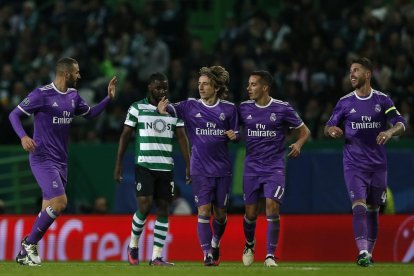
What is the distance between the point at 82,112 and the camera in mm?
16438

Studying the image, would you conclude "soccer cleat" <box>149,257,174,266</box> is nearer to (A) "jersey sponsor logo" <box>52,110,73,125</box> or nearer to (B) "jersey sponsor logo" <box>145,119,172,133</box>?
(B) "jersey sponsor logo" <box>145,119,172,133</box>

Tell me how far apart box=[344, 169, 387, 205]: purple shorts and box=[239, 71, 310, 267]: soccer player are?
0.81m

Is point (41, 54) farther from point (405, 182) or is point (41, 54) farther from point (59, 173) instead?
point (59, 173)

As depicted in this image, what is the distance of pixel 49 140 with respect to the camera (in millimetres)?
15859

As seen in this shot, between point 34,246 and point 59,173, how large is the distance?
0.97m

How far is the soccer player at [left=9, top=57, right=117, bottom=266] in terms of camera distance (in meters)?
15.7

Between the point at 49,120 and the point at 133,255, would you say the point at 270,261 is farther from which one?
the point at 49,120

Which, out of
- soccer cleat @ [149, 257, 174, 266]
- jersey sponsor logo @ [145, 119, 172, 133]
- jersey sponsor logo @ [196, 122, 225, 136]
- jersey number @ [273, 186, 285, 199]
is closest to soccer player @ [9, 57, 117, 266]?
jersey sponsor logo @ [145, 119, 172, 133]

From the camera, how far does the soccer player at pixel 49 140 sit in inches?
619

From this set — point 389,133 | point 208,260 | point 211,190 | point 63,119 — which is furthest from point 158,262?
point 389,133

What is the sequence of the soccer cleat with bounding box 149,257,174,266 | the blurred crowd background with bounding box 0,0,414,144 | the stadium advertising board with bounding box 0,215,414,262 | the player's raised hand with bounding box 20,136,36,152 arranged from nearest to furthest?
the player's raised hand with bounding box 20,136,36,152
the soccer cleat with bounding box 149,257,174,266
the stadium advertising board with bounding box 0,215,414,262
the blurred crowd background with bounding box 0,0,414,144

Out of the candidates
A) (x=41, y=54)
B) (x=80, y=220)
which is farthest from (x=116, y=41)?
(x=80, y=220)

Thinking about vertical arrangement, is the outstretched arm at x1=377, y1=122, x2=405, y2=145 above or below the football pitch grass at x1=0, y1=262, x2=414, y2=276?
above

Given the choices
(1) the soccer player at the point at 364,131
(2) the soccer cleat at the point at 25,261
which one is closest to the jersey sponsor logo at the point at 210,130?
(1) the soccer player at the point at 364,131
